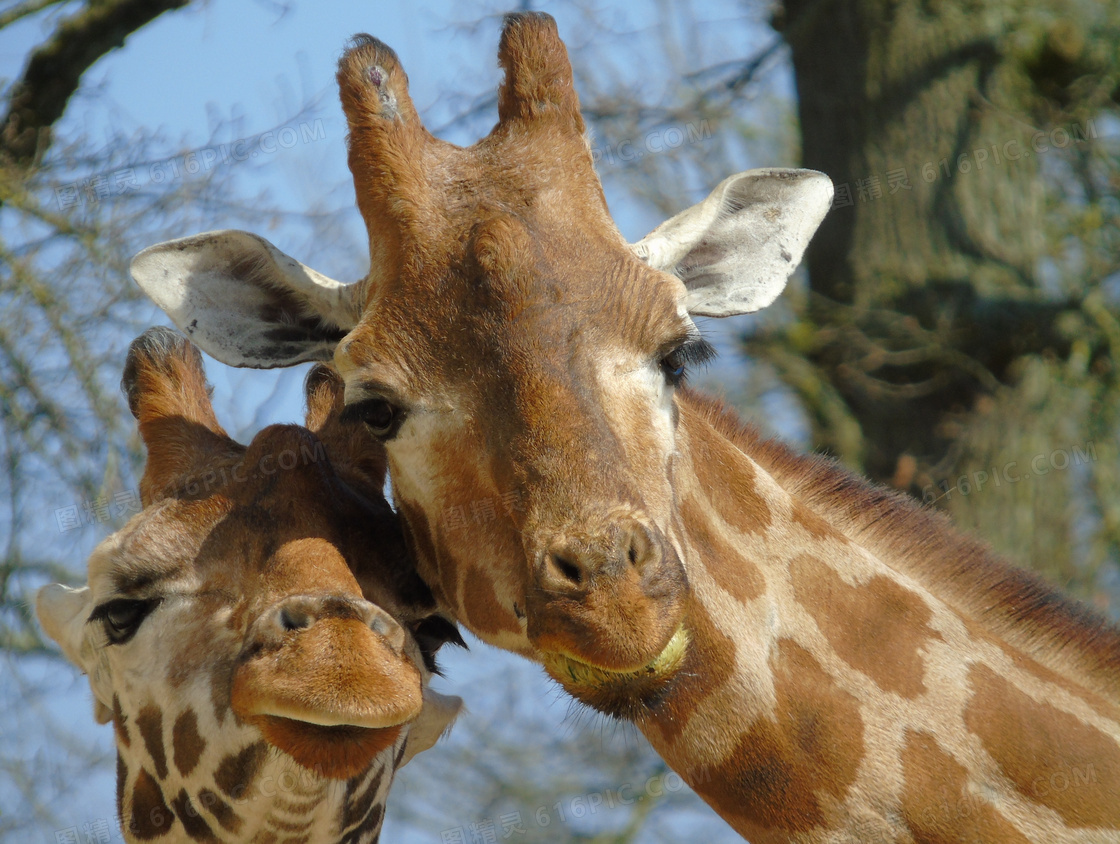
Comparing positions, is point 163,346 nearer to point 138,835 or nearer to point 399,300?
point 399,300

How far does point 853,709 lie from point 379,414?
→ 5.33 feet

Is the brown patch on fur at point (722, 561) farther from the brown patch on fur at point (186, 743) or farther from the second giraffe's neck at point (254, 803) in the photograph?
the brown patch on fur at point (186, 743)

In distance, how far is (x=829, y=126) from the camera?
9766 millimetres

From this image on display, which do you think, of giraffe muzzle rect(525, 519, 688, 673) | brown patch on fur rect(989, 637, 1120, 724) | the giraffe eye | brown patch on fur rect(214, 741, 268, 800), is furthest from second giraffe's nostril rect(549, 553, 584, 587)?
brown patch on fur rect(989, 637, 1120, 724)

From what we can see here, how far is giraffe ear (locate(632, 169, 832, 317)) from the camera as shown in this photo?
4000mm

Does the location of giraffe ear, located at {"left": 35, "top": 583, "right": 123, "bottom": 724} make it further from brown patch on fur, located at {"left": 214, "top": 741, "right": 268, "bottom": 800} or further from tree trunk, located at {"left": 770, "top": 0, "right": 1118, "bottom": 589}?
tree trunk, located at {"left": 770, "top": 0, "right": 1118, "bottom": 589}

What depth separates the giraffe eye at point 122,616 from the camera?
345cm

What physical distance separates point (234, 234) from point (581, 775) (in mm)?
7569

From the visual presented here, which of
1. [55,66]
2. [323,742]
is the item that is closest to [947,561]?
[323,742]

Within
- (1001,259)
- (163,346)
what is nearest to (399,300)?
(163,346)

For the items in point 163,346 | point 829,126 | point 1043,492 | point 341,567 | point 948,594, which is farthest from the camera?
point 829,126

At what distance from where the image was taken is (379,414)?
347 cm

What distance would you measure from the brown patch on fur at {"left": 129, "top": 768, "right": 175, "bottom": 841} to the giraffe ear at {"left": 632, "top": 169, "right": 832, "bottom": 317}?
7.44ft

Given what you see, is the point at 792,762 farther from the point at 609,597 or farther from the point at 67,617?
the point at 67,617
